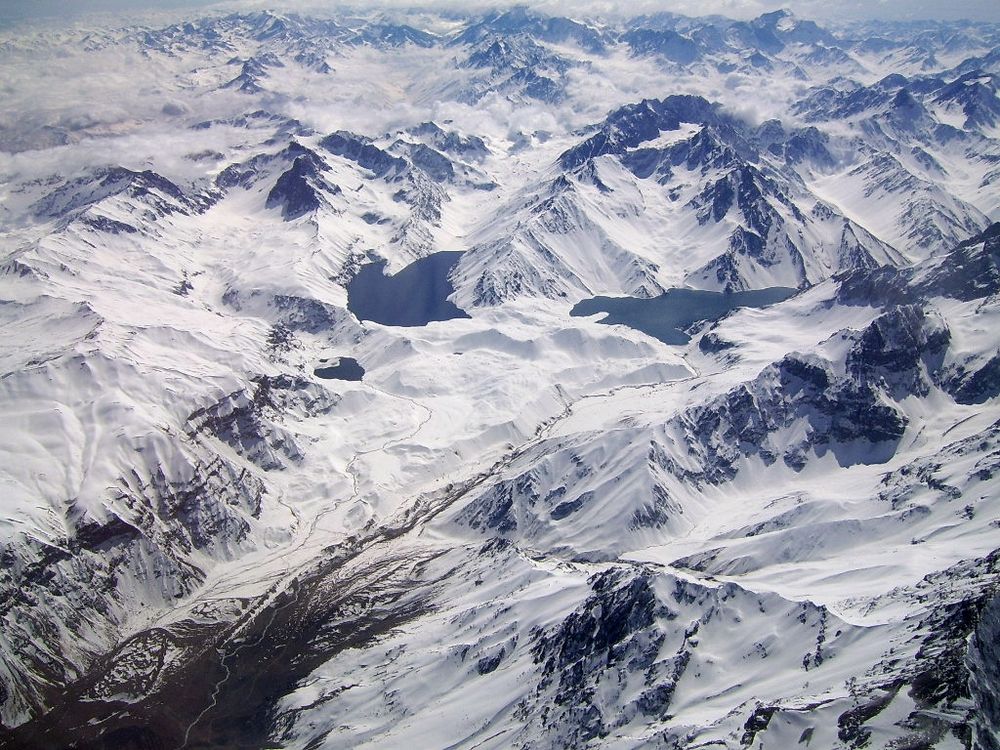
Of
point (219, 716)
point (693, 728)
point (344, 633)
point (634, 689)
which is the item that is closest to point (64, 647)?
point (219, 716)

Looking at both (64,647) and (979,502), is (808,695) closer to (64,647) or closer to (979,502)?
(979,502)

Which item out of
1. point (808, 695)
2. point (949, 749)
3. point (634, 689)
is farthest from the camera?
point (634, 689)

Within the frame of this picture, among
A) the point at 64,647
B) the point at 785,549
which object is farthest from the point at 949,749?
the point at 64,647

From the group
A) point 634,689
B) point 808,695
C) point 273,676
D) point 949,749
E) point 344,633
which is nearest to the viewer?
point 949,749

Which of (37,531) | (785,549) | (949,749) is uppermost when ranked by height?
(37,531)

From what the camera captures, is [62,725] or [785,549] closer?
[62,725]

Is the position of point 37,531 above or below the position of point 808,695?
above

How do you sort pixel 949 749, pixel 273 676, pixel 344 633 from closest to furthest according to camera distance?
pixel 949 749 < pixel 273 676 < pixel 344 633

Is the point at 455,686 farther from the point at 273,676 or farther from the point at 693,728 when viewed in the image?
the point at 693,728

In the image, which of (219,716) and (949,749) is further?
(219,716)

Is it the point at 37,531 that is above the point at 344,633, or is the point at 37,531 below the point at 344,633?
above
